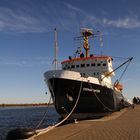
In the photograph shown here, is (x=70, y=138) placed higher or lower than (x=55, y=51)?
lower

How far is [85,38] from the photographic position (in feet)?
141

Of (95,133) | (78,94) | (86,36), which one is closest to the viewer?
(95,133)

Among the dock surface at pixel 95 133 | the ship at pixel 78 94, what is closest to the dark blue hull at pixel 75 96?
the ship at pixel 78 94

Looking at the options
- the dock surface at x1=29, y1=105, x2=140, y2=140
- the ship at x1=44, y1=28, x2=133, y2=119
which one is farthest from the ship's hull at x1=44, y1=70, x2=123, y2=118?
the dock surface at x1=29, y1=105, x2=140, y2=140

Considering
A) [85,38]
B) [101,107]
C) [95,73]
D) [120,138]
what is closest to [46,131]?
[120,138]

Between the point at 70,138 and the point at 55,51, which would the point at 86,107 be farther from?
the point at 70,138

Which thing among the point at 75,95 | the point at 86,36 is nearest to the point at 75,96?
the point at 75,95

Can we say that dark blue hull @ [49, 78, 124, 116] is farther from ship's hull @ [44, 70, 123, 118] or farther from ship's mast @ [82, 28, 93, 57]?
ship's mast @ [82, 28, 93, 57]

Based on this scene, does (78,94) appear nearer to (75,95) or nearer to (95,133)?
(75,95)

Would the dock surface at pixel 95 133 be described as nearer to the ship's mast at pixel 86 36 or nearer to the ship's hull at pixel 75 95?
the ship's hull at pixel 75 95

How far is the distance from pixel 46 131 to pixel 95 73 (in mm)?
21236

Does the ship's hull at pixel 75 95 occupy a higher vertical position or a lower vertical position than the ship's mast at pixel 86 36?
lower

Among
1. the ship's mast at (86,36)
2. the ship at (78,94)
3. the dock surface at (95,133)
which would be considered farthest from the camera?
the ship's mast at (86,36)

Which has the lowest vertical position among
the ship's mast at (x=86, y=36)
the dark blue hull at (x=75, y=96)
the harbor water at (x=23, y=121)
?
the harbor water at (x=23, y=121)
